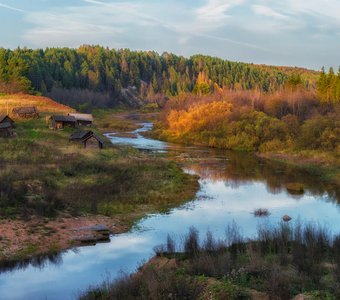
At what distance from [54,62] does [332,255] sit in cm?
16838

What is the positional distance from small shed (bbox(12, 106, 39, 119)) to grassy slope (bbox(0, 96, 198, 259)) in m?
15.7

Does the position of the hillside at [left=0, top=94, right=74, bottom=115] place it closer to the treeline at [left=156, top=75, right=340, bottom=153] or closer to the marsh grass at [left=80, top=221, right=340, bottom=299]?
the treeline at [left=156, top=75, right=340, bottom=153]

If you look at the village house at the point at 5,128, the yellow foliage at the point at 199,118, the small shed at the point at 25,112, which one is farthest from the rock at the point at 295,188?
the small shed at the point at 25,112

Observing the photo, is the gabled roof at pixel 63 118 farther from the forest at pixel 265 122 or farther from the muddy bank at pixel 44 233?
the muddy bank at pixel 44 233

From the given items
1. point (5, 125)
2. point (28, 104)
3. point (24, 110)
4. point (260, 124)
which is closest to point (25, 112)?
point (24, 110)

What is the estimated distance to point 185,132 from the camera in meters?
94.8

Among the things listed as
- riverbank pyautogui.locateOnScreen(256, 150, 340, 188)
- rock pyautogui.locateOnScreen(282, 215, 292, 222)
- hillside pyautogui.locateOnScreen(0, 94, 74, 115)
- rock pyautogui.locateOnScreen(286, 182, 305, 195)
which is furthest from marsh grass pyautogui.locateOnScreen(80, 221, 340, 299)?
hillside pyautogui.locateOnScreen(0, 94, 74, 115)

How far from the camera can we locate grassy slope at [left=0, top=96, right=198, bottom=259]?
2964cm

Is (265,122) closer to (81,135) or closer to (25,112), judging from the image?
(81,135)

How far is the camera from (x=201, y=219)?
1294 inches

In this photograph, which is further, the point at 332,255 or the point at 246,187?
the point at 246,187

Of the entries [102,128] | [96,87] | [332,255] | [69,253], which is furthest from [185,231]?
[96,87]

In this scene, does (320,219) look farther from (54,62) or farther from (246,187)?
(54,62)

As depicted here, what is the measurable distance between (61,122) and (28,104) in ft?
64.4
